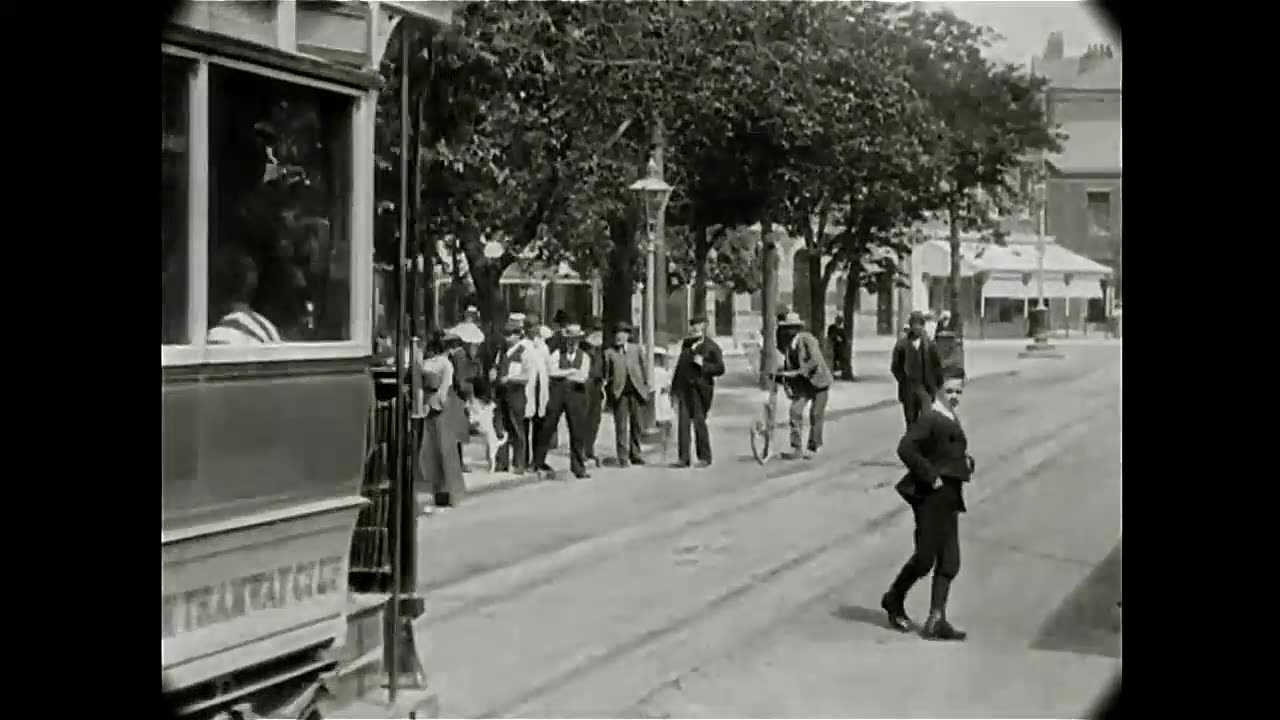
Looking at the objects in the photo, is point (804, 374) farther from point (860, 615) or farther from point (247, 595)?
point (247, 595)

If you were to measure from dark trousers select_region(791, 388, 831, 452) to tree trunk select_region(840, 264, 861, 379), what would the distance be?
4.7 inches

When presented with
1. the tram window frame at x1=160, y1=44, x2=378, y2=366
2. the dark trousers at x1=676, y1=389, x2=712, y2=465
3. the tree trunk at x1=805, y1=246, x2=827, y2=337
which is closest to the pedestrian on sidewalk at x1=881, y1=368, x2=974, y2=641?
the tree trunk at x1=805, y1=246, x2=827, y2=337

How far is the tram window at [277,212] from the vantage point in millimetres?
4379

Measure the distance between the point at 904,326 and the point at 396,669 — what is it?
162 cm

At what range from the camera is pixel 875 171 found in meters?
4.95

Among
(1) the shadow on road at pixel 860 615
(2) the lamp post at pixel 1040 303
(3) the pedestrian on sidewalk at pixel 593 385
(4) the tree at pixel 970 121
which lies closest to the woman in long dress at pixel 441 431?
(3) the pedestrian on sidewalk at pixel 593 385

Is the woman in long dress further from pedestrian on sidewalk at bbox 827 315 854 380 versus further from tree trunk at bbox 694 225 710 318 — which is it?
pedestrian on sidewalk at bbox 827 315 854 380

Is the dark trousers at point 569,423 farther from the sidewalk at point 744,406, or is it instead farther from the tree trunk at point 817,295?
the tree trunk at point 817,295

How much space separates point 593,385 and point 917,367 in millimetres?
1233

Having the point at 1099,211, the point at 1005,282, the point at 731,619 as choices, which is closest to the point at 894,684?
the point at 731,619

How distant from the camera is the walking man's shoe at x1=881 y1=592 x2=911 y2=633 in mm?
4824

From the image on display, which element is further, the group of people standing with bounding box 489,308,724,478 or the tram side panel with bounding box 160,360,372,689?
the group of people standing with bounding box 489,308,724,478
